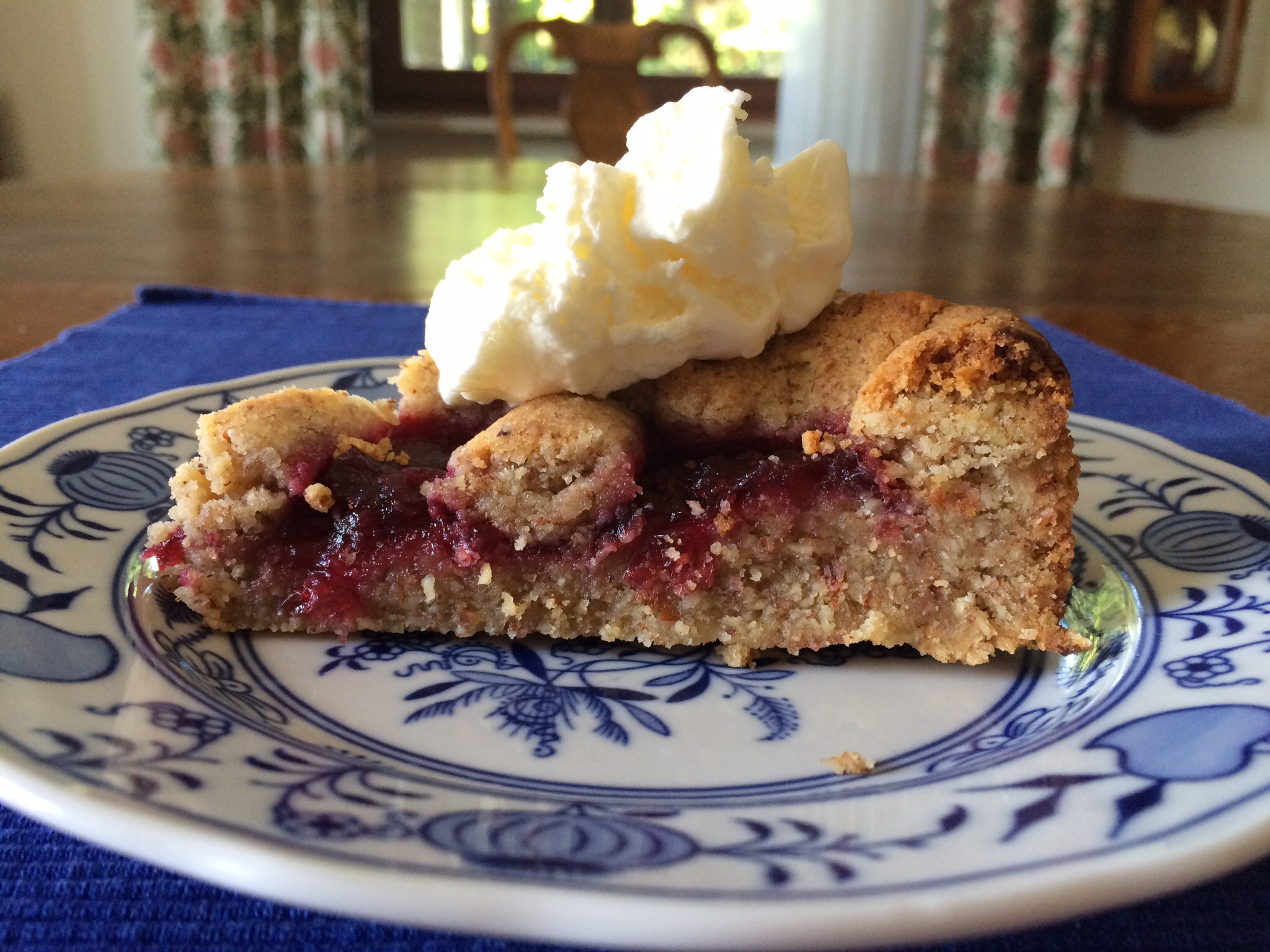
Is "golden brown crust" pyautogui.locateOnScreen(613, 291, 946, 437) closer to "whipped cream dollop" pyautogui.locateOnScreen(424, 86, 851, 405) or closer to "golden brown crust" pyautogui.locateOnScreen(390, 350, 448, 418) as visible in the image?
"whipped cream dollop" pyautogui.locateOnScreen(424, 86, 851, 405)

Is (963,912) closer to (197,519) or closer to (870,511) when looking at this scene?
(870,511)

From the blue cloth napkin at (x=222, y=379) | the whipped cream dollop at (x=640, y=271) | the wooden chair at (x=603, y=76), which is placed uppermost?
the wooden chair at (x=603, y=76)

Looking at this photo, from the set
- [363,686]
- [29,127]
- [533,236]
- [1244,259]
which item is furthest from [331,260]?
[29,127]

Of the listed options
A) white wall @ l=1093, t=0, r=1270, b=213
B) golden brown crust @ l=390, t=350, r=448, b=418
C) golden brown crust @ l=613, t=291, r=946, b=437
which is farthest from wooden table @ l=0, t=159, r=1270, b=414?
white wall @ l=1093, t=0, r=1270, b=213

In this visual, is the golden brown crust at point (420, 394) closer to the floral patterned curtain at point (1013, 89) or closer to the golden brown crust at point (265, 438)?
the golden brown crust at point (265, 438)

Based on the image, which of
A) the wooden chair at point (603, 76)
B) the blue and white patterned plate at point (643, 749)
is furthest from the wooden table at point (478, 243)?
the blue and white patterned plate at point (643, 749)

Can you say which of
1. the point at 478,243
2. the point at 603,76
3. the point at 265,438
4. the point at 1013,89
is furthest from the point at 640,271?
the point at 1013,89

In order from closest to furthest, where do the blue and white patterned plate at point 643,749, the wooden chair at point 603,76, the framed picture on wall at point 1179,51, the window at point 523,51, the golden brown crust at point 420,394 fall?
the blue and white patterned plate at point 643,749 < the golden brown crust at point 420,394 < the wooden chair at point 603,76 < the framed picture on wall at point 1179,51 < the window at point 523,51

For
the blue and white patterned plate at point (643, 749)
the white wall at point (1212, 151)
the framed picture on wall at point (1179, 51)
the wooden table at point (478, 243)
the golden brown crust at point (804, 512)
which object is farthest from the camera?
the white wall at point (1212, 151)
